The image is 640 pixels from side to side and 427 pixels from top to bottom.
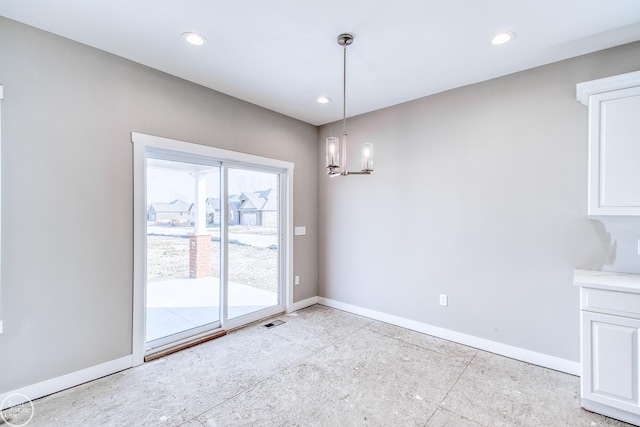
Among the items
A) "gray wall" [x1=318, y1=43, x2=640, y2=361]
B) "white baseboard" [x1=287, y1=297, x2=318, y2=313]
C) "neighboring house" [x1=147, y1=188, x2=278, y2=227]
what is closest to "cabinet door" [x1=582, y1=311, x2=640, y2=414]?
"gray wall" [x1=318, y1=43, x2=640, y2=361]

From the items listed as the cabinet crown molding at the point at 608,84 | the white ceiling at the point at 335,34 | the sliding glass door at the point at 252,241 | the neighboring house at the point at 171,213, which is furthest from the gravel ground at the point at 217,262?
the cabinet crown molding at the point at 608,84

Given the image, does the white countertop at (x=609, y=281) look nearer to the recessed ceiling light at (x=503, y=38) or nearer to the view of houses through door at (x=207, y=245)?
the recessed ceiling light at (x=503, y=38)

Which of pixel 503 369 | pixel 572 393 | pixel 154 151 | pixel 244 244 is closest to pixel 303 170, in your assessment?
pixel 244 244

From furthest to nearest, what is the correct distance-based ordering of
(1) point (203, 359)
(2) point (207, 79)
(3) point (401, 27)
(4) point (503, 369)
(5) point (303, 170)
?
(5) point (303, 170), (2) point (207, 79), (1) point (203, 359), (4) point (503, 369), (3) point (401, 27)

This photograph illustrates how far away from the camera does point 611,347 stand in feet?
6.53

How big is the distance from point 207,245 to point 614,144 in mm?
3790

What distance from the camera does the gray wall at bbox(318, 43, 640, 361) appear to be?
254 centimetres

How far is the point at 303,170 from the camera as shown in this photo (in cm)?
433

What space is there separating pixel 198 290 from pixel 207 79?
232 centimetres

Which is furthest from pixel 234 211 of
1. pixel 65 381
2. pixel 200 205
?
pixel 65 381

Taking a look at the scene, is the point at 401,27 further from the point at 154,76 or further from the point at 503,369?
the point at 503,369

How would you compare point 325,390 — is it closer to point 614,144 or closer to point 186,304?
point 186,304

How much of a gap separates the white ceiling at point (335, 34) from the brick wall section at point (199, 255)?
1.69 meters

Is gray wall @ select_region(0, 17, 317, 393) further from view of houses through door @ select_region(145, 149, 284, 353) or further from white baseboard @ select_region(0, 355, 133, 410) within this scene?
view of houses through door @ select_region(145, 149, 284, 353)
